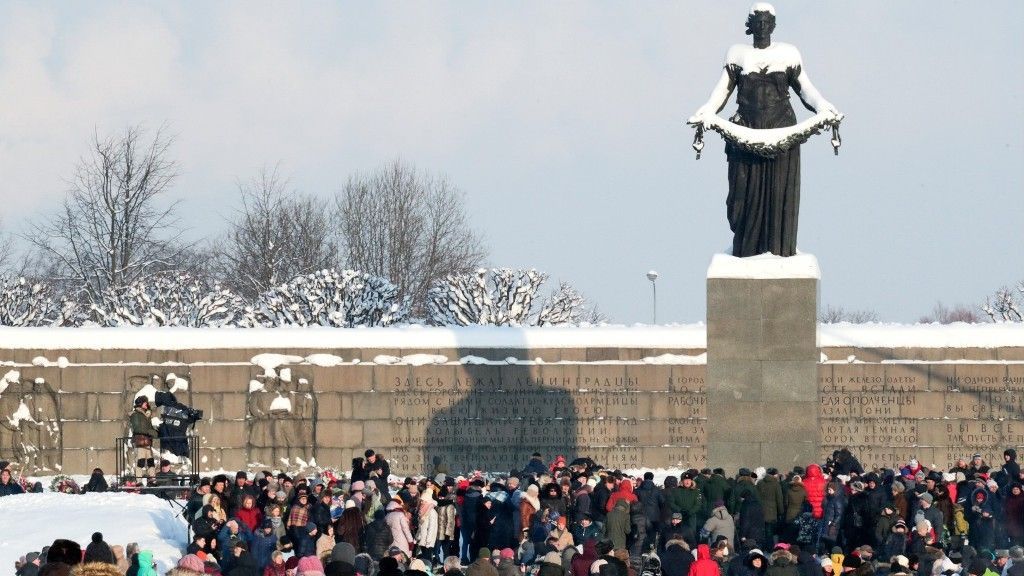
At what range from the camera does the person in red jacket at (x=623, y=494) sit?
2063 cm

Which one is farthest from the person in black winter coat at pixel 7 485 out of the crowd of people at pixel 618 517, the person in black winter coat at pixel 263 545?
Answer: the person in black winter coat at pixel 263 545

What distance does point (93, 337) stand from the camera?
2862 cm

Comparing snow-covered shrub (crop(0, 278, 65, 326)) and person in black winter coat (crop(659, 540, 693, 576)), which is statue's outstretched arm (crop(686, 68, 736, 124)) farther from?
snow-covered shrub (crop(0, 278, 65, 326))

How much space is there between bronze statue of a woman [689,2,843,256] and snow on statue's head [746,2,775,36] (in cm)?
1

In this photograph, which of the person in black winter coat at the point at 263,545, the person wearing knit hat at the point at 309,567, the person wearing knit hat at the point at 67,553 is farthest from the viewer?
the person in black winter coat at the point at 263,545

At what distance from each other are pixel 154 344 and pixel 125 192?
21.2 m

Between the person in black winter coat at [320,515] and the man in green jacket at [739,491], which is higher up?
the man in green jacket at [739,491]

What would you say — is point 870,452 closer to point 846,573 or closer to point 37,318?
point 846,573

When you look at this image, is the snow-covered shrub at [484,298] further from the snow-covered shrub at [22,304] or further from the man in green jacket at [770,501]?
the man in green jacket at [770,501]

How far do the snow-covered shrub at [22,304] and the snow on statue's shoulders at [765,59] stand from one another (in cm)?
2513

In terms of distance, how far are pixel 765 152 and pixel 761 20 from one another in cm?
161

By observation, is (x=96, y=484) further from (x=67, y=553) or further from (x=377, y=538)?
(x=67, y=553)

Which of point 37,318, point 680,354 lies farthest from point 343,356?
point 37,318

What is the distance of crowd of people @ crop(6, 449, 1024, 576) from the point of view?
1900cm
